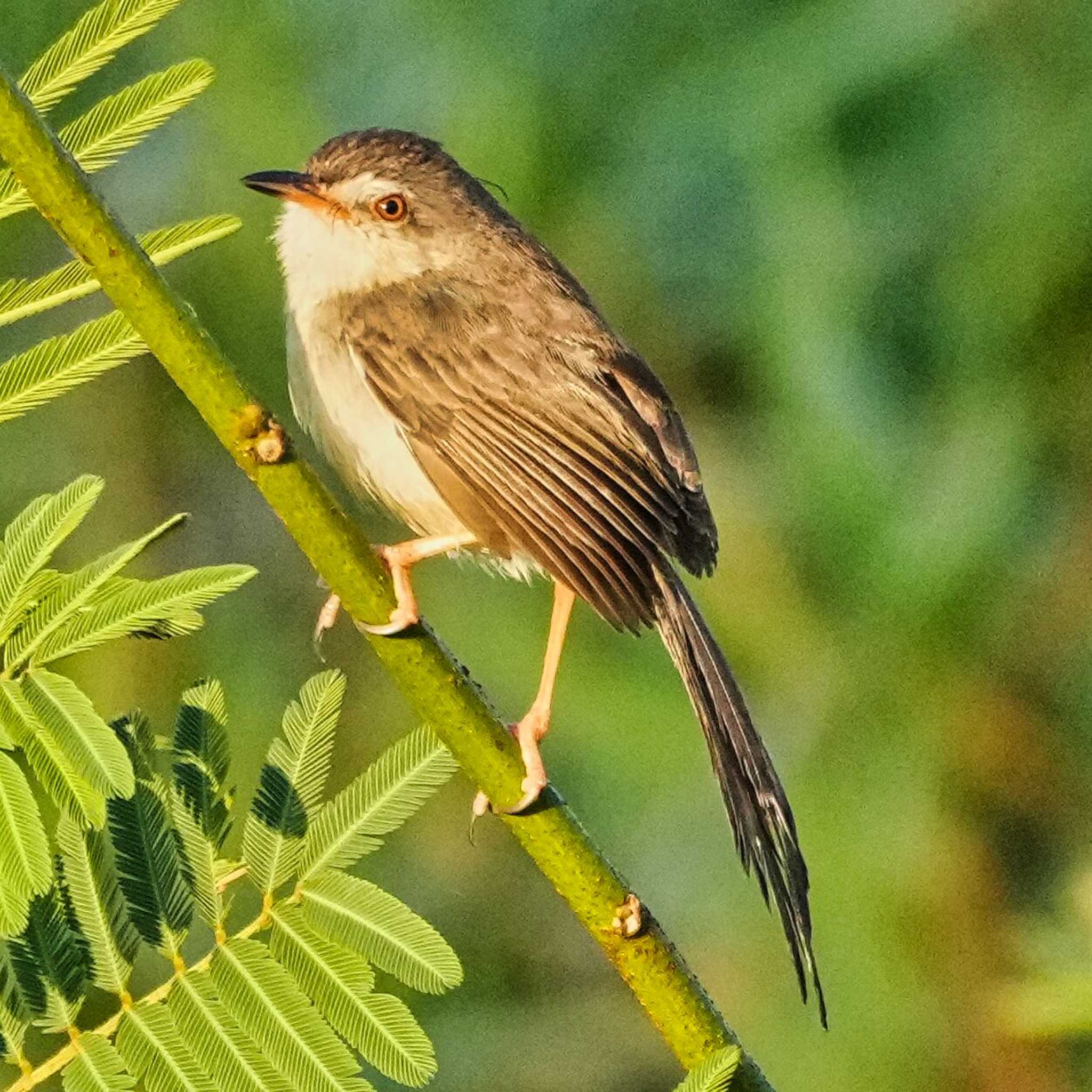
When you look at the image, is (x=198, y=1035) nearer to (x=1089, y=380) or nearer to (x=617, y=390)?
(x=617, y=390)

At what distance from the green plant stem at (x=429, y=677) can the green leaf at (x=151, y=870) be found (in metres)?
0.39

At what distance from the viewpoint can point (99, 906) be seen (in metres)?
2.54

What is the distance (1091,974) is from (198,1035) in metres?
1.47

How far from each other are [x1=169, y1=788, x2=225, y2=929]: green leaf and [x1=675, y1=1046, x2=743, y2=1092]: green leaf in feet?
2.49

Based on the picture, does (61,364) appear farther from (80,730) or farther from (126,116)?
(80,730)

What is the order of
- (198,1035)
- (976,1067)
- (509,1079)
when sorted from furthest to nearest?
(509,1079) → (976,1067) → (198,1035)

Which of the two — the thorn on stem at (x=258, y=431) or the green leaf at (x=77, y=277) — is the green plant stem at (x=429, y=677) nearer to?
the thorn on stem at (x=258, y=431)

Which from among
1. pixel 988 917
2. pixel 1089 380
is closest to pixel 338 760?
pixel 988 917

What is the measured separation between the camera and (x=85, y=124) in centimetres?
267

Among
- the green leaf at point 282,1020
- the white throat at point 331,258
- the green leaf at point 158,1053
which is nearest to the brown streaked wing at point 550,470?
the white throat at point 331,258

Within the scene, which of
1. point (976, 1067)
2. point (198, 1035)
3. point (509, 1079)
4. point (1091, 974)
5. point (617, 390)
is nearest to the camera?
point (198, 1035)

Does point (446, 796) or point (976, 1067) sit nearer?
point (976, 1067)

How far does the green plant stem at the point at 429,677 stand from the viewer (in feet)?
7.54

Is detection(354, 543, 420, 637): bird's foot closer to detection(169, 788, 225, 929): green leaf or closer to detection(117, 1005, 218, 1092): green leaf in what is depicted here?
detection(169, 788, 225, 929): green leaf
